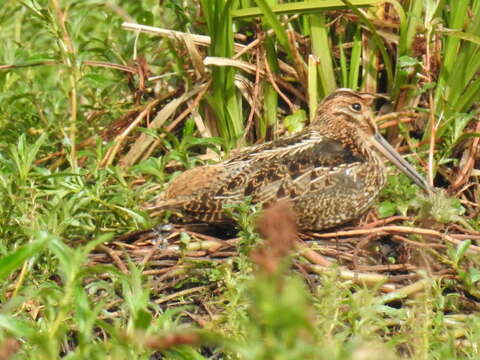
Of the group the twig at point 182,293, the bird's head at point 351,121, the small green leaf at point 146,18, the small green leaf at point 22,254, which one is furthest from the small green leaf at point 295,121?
the small green leaf at point 22,254

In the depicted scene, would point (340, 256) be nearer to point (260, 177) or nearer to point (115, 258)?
point (260, 177)

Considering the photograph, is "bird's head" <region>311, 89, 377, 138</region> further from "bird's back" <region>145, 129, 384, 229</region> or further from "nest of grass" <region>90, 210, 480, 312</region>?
"nest of grass" <region>90, 210, 480, 312</region>

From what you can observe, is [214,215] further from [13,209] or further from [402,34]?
[402,34]

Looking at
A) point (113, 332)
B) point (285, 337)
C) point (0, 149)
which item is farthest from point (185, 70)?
point (285, 337)

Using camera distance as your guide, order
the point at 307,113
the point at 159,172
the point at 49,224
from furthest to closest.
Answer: the point at 307,113, the point at 159,172, the point at 49,224

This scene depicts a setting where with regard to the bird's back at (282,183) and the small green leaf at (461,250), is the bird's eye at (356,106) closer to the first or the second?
the bird's back at (282,183)

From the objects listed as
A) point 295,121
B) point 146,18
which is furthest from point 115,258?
point 146,18

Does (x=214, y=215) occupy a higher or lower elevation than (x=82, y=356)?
lower
